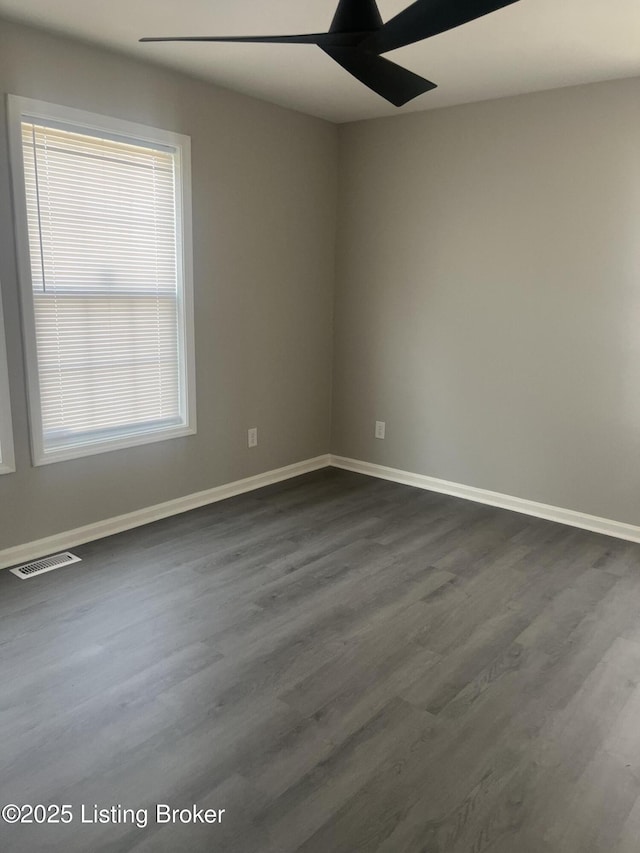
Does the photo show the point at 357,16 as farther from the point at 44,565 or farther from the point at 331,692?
the point at 44,565

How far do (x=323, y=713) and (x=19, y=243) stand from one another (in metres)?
2.37

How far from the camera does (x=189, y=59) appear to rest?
126 inches

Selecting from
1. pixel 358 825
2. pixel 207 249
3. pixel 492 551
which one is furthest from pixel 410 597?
pixel 207 249

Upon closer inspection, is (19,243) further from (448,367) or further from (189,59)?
(448,367)

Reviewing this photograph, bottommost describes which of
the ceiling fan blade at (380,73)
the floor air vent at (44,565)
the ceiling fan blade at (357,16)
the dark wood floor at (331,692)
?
the dark wood floor at (331,692)

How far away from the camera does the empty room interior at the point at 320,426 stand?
182 centimetres

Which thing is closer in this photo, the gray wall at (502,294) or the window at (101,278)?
the window at (101,278)

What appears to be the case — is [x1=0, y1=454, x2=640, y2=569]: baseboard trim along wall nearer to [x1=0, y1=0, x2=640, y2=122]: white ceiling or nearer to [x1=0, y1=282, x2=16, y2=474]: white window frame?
[x1=0, y1=282, x2=16, y2=474]: white window frame

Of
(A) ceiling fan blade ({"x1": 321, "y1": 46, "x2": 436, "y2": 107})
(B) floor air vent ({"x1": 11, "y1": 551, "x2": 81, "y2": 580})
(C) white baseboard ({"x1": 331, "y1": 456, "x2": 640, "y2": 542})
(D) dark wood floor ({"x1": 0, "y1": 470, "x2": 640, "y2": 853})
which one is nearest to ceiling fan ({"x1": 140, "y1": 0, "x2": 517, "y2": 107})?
(A) ceiling fan blade ({"x1": 321, "y1": 46, "x2": 436, "y2": 107})

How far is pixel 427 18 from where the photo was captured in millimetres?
1618

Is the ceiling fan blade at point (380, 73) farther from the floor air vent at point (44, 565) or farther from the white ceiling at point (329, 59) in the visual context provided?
the floor air vent at point (44, 565)

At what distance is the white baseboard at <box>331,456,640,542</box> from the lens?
3.66m

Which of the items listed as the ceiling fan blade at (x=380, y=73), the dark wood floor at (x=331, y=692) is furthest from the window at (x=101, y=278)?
the ceiling fan blade at (x=380, y=73)

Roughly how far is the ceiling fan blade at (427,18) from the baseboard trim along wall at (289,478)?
266 cm
